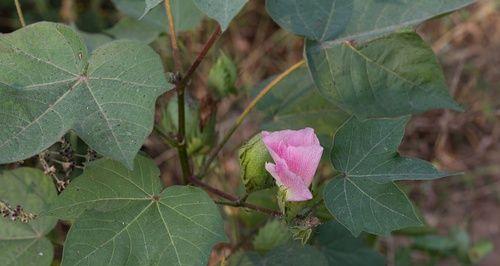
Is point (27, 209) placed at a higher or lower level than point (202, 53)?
lower

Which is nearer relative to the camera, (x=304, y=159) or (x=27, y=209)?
(x=304, y=159)

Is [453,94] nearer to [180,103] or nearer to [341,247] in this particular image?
[341,247]

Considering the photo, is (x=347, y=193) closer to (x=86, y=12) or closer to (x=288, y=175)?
(x=288, y=175)

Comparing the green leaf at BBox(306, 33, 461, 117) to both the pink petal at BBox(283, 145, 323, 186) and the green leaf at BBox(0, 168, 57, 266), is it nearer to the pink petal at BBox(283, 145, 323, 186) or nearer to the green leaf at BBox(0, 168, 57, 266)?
the pink petal at BBox(283, 145, 323, 186)

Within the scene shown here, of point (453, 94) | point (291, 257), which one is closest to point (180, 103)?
point (291, 257)

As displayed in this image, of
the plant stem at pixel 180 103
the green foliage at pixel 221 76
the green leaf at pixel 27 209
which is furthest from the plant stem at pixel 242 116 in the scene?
the green leaf at pixel 27 209

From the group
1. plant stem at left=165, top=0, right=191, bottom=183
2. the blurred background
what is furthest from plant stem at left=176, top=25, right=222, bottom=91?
the blurred background
